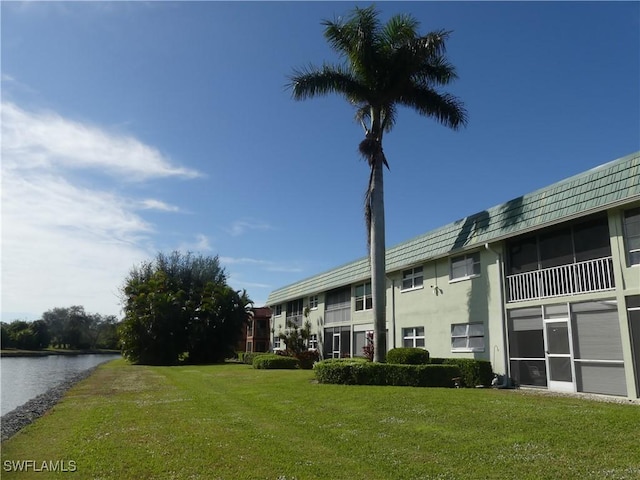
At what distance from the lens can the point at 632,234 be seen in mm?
13352

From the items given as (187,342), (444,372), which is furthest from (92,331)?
(444,372)

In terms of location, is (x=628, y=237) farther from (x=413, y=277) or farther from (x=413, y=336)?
(x=413, y=336)

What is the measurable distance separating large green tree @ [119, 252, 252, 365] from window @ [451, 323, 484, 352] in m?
28.2

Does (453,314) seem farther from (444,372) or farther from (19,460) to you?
(19,460)

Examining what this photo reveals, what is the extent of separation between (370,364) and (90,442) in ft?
32.9

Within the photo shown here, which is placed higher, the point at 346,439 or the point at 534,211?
the point at 534,211

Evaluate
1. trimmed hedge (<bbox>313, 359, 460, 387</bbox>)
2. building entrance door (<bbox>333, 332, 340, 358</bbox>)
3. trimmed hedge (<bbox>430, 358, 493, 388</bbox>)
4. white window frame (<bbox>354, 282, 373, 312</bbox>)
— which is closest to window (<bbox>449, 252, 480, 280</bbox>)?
trimmed hedge (<bbox>430, 358, 493, 388</bbox>)

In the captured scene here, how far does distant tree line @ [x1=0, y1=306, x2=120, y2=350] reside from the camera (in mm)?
80156

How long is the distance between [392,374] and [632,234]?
26.9 feet

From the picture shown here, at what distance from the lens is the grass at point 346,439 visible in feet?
22.2

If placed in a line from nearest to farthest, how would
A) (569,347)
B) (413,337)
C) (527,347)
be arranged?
(569,347), (527,347), (413,337)

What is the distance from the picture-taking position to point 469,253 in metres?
19.8

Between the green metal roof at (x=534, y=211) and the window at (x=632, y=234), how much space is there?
2.33 feet

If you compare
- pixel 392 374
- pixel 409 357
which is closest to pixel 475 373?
pixel 409 357
